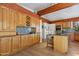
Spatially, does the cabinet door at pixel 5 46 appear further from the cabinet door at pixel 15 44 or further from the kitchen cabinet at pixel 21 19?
the kitchen cabinet at pixel 21 19

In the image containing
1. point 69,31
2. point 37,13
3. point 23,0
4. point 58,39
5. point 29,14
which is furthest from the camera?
point 69,31

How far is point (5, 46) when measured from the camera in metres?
3.46

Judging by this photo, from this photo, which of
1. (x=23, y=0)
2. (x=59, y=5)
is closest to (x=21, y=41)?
(x=59, y=5)

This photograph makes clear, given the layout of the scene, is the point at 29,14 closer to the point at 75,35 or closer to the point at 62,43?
the point at 62,43

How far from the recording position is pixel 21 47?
15.0ft

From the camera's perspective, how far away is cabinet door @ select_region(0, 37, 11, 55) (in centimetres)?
332

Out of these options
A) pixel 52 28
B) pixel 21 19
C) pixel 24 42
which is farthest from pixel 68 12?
pixel 52 28

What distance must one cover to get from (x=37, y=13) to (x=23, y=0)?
4.70m

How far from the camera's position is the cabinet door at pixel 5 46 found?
10.9ft

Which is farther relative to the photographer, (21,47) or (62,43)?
(21,47)

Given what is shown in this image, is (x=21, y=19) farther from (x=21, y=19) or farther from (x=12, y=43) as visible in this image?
(x=12, y=43)

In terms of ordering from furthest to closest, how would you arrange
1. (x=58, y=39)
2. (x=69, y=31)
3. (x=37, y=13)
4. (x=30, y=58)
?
(x=69, y=31) → (x=37, y=13) → (x=58, y=39) → (x=30, y=58)

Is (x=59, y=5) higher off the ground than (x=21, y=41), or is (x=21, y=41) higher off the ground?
(x=59, y=5)

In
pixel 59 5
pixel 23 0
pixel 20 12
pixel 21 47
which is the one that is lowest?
pixel 21 47
